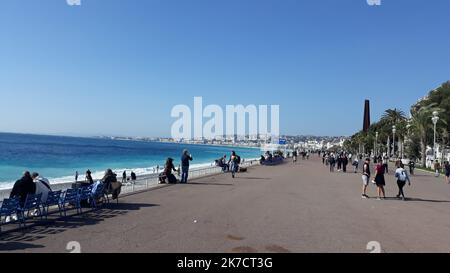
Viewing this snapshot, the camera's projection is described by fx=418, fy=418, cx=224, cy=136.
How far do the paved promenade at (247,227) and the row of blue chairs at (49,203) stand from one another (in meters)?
0.59

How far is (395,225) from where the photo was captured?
1026cm

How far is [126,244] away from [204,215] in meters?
3.68

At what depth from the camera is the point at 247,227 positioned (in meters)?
9.57

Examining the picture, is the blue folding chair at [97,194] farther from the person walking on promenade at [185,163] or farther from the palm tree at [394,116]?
the palm tree at [394,116]

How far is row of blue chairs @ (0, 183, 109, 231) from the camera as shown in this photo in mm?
9273

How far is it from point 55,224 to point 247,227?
4.48 meters

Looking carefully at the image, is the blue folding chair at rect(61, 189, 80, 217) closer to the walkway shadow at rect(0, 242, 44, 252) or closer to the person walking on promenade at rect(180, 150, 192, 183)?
the walkway shadow at rect(0, 242, 44, 252)

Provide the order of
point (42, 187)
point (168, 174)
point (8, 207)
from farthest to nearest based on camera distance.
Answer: point (168, 174) < point (42, 187) < point (8, 207)

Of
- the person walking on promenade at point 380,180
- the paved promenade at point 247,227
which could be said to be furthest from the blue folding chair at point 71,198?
the person walking on promenade at point 380,180

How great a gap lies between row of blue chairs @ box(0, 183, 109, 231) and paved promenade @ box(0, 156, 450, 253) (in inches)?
23.2

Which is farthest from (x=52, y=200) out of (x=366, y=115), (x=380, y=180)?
(x=366, y=115)

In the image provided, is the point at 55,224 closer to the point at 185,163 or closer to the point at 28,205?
the point at 28,205
